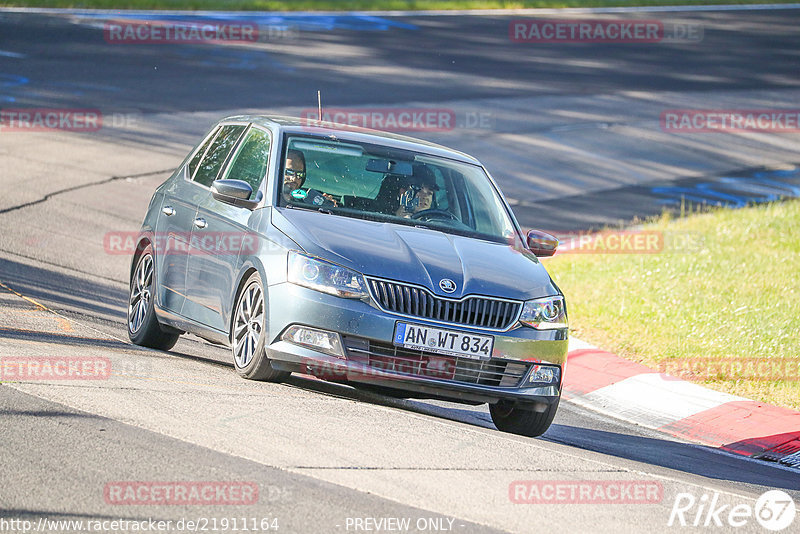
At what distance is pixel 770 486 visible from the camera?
726cm

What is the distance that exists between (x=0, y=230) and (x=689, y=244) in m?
8.32

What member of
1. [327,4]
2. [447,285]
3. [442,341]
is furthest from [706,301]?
[327,4]

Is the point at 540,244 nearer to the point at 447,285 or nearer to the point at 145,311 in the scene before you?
the point at 447,285

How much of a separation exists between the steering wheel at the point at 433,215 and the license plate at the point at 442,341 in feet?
4.35

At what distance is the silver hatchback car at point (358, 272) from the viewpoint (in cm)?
711

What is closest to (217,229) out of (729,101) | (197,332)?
(197,332)

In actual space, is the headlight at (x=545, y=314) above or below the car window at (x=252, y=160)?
below

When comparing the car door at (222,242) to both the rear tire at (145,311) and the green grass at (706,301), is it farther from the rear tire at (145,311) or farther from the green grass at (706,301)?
the green grass at (706,301)

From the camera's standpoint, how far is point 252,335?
24.8 feet

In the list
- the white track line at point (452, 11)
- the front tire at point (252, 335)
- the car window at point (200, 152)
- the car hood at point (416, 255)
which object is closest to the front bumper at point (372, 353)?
the front tire at point (252, 335)

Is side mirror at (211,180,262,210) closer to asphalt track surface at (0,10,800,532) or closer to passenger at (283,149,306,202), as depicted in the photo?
passenger at (283,149,306,202)

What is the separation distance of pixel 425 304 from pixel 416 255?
413 mm

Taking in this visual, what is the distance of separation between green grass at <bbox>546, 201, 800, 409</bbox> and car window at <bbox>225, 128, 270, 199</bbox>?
417 cm

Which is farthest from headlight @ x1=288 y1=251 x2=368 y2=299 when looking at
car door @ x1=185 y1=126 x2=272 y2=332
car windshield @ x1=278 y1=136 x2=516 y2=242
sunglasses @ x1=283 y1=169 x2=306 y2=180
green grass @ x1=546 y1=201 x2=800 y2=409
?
green grass @ x1=546 y1=201 x2=800 y2=409
